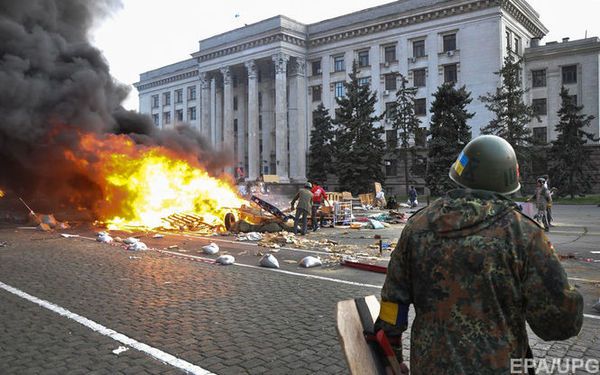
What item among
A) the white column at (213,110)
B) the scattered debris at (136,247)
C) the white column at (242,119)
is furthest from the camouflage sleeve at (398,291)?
the white column at (213,110)

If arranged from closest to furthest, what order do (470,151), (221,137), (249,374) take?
(470,151) < (249,374) < (221,137)

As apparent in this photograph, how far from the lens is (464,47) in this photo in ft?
152

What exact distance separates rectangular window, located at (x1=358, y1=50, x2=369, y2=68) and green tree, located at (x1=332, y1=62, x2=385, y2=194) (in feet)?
41.4

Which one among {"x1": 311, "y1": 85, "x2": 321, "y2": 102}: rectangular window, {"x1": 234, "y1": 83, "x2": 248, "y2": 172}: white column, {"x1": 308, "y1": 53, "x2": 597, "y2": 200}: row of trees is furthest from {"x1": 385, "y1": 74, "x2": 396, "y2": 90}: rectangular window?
{"x1": 234, "y1": 83, "x2": 248, "y2": 172}: white column

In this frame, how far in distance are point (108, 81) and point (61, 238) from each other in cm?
794

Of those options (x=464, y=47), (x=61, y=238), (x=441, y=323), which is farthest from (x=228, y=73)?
(x=441, y=323)

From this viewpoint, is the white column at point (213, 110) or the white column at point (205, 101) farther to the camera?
the white column at point (213, 110)

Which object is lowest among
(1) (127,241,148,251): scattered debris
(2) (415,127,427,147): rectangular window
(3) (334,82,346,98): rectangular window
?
(1) (127,241,148,251): scattered debris

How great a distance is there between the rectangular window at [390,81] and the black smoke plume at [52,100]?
120ft

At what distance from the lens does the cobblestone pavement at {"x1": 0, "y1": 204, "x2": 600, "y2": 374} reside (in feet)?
13.8

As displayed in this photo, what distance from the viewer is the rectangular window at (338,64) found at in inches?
2168

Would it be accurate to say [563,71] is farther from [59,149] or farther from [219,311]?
[219,311]

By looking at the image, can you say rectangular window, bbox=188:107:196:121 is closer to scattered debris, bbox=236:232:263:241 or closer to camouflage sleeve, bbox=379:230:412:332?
scattered debris, bbox=236:232:263:241

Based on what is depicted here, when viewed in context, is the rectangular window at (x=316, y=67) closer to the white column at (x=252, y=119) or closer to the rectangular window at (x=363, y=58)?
the rectangular window at (x=363, y=58)
